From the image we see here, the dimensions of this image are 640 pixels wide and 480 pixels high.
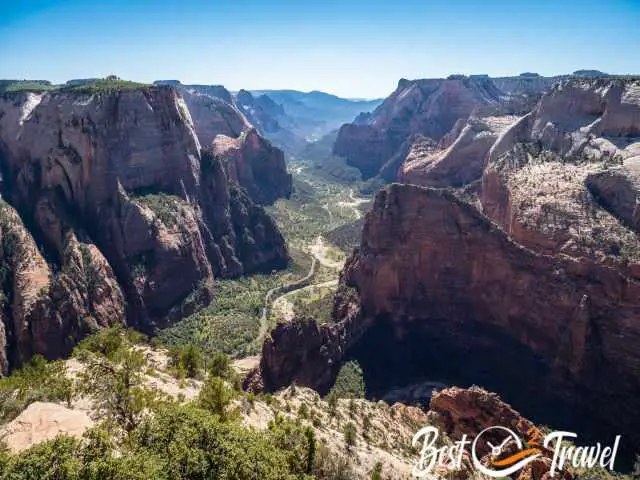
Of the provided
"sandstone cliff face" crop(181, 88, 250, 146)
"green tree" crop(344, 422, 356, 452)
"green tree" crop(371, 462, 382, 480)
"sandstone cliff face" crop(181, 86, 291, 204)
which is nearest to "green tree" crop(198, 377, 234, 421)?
"green tree" crop(344, 422, 356, 452)

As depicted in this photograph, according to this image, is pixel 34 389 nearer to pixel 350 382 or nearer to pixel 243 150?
pixel 350 382

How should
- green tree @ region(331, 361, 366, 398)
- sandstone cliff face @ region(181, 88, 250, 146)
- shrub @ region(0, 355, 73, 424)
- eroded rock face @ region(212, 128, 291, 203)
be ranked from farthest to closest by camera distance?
sandstone cliff face @ region(181, 88, 250, 146)
eroded rock face @ region(212, 128, 291, 203)
green tree @ region(331, 361, 366, 398)
shrub @ region(0, 355, 73, 424)

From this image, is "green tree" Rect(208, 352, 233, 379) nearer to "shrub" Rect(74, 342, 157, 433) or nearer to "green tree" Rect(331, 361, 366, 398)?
"shrub" Rect(74, 342, 157, 433)

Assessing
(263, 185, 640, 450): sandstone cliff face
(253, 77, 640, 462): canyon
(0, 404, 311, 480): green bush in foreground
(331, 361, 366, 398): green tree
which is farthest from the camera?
(331, 361, 366, 398): green tree

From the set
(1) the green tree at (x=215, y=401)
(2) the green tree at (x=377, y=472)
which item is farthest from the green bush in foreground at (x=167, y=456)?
(2) the green tree at (x=377, y=472)

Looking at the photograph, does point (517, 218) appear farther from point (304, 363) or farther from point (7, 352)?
point (7, 352)

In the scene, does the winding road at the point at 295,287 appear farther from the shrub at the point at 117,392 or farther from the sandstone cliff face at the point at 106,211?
the shrub at the point at 117,392
